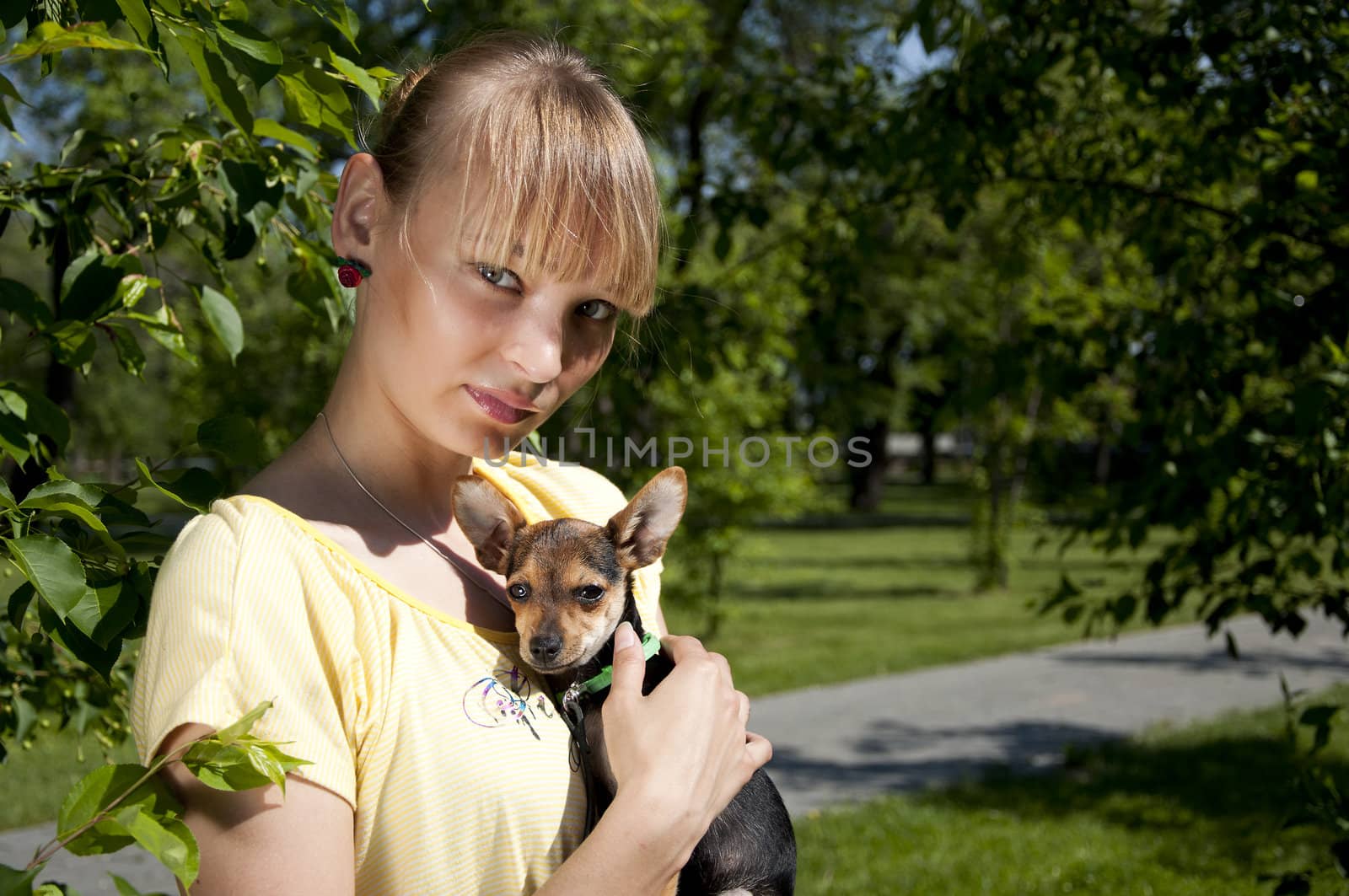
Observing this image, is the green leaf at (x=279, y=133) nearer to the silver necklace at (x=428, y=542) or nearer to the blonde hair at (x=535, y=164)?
the blonde hair at (x=535, y=164)

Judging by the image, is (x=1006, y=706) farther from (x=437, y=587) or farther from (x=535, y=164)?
(x=535, y=164)

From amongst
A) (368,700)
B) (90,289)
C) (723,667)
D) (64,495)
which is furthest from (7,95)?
Answer: (723,667)

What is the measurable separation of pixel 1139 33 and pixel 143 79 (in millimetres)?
12211

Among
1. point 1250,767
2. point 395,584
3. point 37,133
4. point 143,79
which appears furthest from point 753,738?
point 37,133

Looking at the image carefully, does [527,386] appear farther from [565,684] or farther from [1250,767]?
[1250,767]

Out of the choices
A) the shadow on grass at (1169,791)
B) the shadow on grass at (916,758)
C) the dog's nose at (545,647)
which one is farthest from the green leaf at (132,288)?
A: the shadow on grass at (1169,791)

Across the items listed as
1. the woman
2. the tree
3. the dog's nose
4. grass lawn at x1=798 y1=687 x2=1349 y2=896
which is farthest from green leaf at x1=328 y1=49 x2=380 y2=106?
grass lawn at x1=798 y1=687 x2=1349 y2=896

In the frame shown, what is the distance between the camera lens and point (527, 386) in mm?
1680

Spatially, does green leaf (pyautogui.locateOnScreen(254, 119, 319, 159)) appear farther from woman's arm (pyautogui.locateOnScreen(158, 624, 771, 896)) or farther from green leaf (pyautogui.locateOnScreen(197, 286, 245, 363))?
woman's arm (pyautogui.locateOnScreen(158, 624, 771, 896))

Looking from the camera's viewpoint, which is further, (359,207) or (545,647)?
(359,207)

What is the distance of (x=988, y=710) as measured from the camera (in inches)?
417

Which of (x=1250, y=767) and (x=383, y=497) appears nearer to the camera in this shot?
(x=383, y=497)

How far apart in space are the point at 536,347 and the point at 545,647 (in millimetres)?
428

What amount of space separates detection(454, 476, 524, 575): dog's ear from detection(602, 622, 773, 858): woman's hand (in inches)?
8.6
